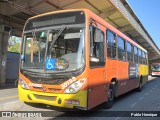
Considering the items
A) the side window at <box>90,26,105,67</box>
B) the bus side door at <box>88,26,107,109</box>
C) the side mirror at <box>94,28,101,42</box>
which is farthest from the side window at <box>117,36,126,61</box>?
the side mirror at <box>94,28,101,42</box>

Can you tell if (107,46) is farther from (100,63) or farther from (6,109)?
(6,109)

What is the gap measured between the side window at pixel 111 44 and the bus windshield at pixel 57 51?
2.13 meters

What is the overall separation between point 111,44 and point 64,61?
9.57ft

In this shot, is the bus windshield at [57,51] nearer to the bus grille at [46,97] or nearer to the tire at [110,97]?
the bus grille at [46,97]

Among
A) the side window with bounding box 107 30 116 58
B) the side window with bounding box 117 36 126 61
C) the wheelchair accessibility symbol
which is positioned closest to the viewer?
the wheelchair accessibility symbol

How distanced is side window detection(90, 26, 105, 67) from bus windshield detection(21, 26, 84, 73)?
0.37m

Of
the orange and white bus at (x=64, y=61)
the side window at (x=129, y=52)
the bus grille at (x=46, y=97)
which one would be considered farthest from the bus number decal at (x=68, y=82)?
the side window at (x=129, y=52)

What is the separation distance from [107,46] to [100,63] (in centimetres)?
106

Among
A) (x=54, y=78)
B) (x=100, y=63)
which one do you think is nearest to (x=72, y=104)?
(x=54, y=78)

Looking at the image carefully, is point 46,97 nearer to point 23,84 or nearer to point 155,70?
point 23,84

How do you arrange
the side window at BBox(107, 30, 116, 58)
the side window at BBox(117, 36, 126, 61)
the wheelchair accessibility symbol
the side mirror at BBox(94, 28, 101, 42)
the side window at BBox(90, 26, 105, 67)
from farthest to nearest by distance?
1. the side window at BBox(117, 36, 126, 61)
2. the side window at BBox(107, 30, 116, 58)
3. the side mirror at BBox(94, 28, 101, 42)
4. the side window at BBox(90, 26, 105, 67)
5. the wheelchair accessibility symbol

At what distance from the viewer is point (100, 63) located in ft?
26.9

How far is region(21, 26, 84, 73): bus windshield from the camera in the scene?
715 cm

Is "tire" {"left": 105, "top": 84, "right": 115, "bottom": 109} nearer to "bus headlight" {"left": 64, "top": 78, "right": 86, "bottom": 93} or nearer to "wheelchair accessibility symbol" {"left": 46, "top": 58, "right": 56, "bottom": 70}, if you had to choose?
"bus headlight" {"left": 64, "top": 78, "right": 86, "bottom": 93}
